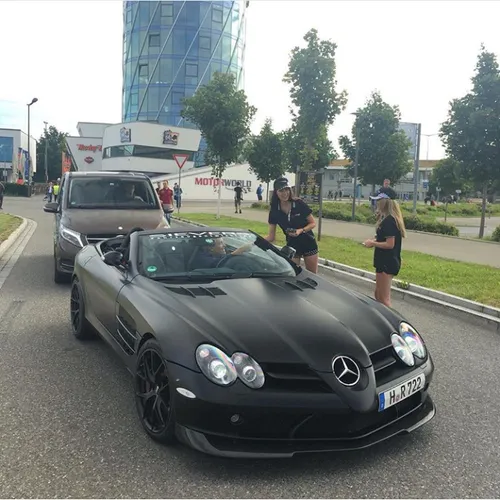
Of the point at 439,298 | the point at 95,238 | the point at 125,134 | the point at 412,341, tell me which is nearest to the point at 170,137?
the point at 125,134

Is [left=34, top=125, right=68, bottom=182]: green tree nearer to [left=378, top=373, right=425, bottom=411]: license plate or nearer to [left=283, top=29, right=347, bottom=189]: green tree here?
[left=283, top=29, right=347, bottom=189]: green tree

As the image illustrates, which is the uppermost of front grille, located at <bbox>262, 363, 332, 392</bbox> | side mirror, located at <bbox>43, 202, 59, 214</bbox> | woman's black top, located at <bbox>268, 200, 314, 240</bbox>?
woman's black top, located at <bbox>268, 200, 314, 240</bbox>

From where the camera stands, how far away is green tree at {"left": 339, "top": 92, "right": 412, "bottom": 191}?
3167 centimetres

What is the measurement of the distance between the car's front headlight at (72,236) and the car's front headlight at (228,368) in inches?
218

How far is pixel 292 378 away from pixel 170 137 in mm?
56783

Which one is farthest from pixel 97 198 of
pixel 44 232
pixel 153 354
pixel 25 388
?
pixel 44 232

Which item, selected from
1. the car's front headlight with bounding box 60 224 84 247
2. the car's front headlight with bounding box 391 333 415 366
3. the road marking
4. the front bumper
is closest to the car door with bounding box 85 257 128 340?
the front bumper

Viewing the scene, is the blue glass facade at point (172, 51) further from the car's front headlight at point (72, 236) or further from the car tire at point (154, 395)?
the car tire at point (154, 395)

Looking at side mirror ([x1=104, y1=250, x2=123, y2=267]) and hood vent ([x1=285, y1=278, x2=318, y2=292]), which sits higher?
side mirror ([x1=104, y1=250, x2=123, y2=267])

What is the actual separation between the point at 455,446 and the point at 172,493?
1.79 meters

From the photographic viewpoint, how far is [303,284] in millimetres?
4418

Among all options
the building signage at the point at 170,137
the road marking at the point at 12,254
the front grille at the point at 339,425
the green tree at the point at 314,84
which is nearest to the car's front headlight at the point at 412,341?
the front grille at the point at 339,425

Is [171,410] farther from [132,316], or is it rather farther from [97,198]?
[97,198]

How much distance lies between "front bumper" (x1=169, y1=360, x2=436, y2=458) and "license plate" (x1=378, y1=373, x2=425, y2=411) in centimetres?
7
